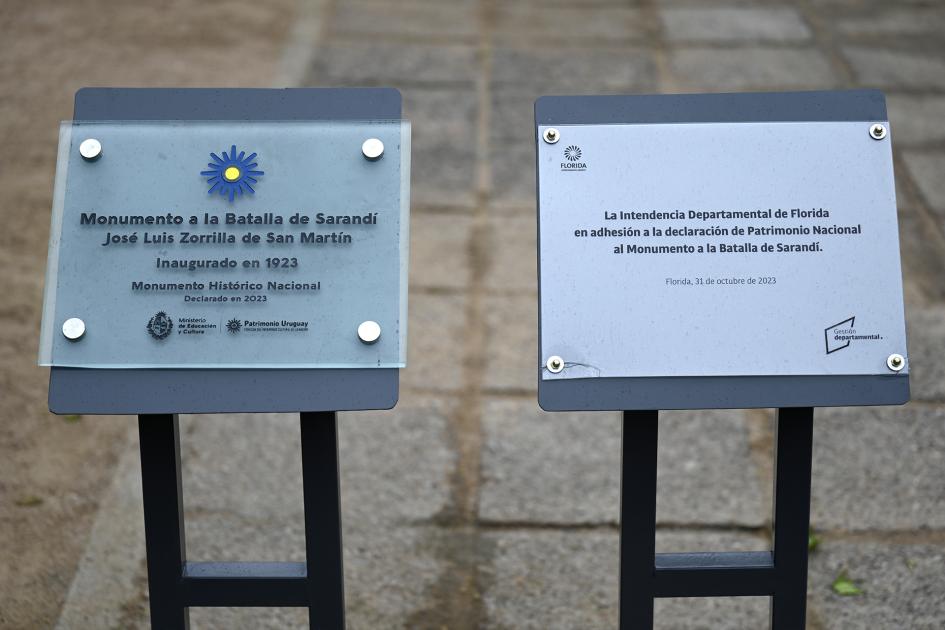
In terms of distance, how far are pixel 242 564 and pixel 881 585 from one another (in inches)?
64.5

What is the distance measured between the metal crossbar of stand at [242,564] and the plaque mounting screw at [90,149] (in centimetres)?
47

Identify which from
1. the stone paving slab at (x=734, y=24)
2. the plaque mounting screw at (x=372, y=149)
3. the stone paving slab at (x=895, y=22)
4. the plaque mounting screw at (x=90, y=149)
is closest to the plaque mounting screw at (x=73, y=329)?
the plaque mounting screw at (x=90, y=149)

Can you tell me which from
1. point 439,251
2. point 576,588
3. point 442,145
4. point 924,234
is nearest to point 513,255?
point 439,251

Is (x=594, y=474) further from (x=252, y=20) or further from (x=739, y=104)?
(x=252, y=20)

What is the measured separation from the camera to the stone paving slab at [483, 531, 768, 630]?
2828 mm

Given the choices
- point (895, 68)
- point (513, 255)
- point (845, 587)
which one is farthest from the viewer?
point (895, 68)

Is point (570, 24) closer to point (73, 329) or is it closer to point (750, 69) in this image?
point (750, 69)

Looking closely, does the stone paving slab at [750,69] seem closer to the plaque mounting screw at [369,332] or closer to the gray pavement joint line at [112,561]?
the gray pavement joint line at [112,561]

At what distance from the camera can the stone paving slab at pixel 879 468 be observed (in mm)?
3182

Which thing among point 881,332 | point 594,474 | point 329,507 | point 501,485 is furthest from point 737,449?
point 329,507

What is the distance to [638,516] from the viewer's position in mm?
2145

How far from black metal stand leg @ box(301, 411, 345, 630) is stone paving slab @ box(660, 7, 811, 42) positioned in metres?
5.06

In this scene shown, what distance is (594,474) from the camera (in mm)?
3400

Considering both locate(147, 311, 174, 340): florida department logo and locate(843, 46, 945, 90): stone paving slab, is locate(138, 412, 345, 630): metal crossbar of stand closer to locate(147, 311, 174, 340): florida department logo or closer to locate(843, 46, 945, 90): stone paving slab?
locate(147, 311, 174, 340): florida department logo
